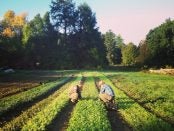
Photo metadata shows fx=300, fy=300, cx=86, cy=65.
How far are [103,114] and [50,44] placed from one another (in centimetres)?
8208

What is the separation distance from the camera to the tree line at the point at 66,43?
8425cm

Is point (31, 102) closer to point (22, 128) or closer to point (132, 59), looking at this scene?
point (22, 128)

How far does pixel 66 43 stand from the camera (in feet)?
334

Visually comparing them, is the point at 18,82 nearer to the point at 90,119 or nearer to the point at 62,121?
the point at 62,121

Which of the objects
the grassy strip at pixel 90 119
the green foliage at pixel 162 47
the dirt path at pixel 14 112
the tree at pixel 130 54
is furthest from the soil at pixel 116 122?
the tree at pixel 130 54

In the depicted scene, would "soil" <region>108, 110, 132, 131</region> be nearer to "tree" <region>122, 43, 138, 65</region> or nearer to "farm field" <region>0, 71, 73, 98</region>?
"farm field" <region>0, 71, 73, 98</region>

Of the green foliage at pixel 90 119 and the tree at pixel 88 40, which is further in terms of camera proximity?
the tree at pixel 88 40

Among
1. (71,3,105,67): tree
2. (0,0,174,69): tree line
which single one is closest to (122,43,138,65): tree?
(0,0,174,69): tree line

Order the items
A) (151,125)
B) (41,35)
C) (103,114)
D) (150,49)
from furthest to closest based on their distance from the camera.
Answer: (41,35) → (150,49) → (103,114) → (151,125)

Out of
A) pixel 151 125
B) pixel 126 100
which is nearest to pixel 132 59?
pixel 126 100

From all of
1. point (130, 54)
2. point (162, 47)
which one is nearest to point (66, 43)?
point (130, 54)

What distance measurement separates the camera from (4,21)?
106438 millimetres

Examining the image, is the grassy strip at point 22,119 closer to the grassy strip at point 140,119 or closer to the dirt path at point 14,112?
the dirt path at point 14,112

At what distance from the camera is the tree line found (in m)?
84.2
